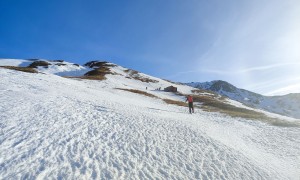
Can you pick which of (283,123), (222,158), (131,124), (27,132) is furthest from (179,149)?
(283,123)

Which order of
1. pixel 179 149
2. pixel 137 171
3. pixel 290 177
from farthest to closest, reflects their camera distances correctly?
pixel 179 149 < pixel 290 177 < pixel 137 171

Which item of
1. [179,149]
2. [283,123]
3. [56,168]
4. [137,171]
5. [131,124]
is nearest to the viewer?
[56,168]

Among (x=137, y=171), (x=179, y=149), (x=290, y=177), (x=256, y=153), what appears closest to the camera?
(x=137, y=171)

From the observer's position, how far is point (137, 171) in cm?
1052

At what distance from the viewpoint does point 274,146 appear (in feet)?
61.7

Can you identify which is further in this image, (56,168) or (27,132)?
(27,132)

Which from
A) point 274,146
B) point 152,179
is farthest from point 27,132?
point 274,146

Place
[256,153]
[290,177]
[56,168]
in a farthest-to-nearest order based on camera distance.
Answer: [256,153] < [290,177] < [56,168]

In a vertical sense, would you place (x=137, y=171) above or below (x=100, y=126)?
below

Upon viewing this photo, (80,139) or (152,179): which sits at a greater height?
(80,139)

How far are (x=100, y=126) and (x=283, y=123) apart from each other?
2551 cm

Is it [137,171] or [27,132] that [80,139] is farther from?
[137,171]

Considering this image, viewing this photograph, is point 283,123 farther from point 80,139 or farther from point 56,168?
point 56,168

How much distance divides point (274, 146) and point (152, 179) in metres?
14.1
